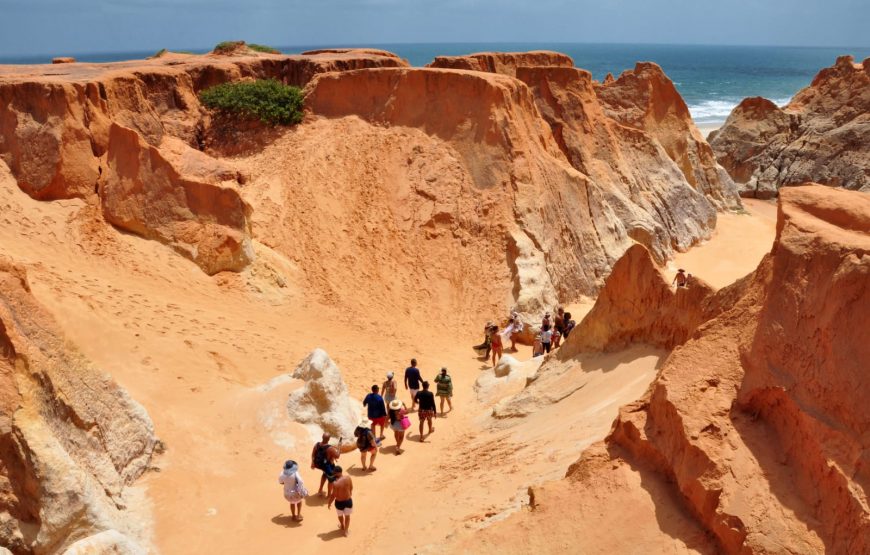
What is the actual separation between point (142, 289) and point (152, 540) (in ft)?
23.3

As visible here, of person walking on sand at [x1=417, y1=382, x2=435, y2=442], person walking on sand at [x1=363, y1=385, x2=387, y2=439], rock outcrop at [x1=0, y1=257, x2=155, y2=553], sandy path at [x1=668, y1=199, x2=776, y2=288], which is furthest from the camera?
sandy path at [x1=668, y1=199, x2=776, y2=288]

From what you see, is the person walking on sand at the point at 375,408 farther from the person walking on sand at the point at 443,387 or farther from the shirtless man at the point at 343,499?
the shirtless man at the point at 343,499

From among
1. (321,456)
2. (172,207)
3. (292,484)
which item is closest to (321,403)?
(321,456)

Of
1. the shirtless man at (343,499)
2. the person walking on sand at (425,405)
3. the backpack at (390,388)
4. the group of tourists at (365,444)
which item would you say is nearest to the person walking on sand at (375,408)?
the group of tourists at (365,444)

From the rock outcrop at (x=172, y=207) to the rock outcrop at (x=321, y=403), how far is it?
5.57 metres

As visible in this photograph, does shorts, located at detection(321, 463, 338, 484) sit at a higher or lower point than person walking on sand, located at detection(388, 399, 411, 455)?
higher

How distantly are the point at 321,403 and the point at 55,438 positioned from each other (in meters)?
4.23

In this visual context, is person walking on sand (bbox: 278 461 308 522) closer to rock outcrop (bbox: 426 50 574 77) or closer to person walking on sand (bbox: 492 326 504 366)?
person walking on sand (bbox: 492 326 504 366)

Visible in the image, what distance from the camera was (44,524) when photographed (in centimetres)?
717

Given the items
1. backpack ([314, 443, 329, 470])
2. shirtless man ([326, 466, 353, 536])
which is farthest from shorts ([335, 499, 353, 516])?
backpack ([314, 443, 329, 470])

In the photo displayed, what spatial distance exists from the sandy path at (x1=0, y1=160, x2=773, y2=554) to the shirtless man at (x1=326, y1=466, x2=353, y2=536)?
0.18m

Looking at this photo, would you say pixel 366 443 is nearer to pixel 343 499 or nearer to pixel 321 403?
pixel 321 403

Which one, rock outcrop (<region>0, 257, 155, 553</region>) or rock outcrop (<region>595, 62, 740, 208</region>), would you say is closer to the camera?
rock outcrop (<region>0, 257, 155, 553</region>)

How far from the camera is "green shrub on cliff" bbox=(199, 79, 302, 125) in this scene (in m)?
20.7
